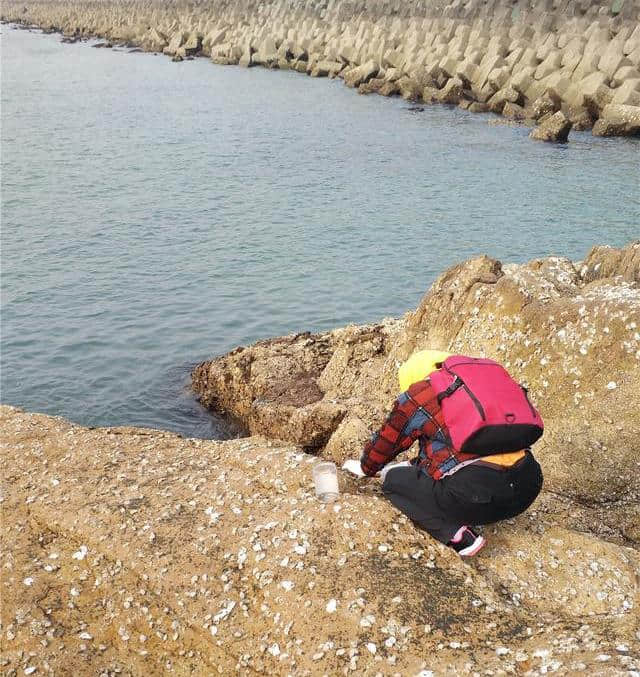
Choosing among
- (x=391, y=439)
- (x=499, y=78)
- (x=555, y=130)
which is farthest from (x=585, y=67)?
(x=391, y=439)

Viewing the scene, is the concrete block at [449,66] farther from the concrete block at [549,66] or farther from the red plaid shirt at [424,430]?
the red plaid shirt at [424,430]

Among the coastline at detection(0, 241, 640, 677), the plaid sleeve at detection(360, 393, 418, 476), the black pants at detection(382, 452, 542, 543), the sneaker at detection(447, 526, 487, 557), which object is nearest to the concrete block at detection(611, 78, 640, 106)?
the coastline at detection(0, 241, 640, 677)

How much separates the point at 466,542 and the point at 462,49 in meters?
54.7

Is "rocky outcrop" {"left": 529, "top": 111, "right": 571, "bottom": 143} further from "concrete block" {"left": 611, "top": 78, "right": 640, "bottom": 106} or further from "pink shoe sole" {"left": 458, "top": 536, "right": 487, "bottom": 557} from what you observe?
"pink shoe sole" {"left": 458, "top": 536, "right": 487, "bottom": 557}

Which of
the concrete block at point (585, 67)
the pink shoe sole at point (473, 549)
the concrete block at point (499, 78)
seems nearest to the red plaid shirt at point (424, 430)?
the pink shoe sole at point (473, 549)

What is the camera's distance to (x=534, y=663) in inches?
223

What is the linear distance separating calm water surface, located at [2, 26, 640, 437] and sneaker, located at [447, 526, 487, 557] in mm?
7975

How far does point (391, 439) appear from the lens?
24.7ft

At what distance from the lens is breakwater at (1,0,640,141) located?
140ft

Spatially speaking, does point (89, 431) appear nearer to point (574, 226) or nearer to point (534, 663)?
point (534, 663)

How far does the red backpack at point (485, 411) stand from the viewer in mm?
6602

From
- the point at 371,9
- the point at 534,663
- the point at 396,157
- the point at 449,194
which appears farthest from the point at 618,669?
the point at 371,9

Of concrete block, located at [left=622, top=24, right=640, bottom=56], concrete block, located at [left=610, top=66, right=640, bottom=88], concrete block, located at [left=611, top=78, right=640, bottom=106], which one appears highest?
concrete block, located at [left=622, top=24, right=640, bottom=56]

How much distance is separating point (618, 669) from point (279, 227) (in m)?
22.7
